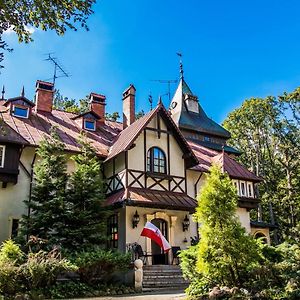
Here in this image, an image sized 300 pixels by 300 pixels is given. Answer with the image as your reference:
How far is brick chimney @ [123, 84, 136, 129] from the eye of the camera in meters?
23.9

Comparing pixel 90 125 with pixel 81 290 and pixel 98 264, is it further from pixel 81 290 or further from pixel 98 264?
pixel 81 290

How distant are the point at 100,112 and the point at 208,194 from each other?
49.3 feet

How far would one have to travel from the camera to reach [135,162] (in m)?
19.3

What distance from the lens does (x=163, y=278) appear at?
15.9 m

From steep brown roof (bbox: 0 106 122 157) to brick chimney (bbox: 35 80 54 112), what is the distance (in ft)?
1.43

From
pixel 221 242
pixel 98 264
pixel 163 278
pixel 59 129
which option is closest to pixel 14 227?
pixel 98 264

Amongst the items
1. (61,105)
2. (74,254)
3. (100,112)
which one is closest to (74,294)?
(74,254)

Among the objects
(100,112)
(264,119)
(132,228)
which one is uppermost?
(264,119)

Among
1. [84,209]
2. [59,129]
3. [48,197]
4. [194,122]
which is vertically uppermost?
[194,122]

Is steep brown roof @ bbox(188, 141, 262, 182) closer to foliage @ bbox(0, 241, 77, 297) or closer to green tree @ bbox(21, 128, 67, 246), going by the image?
green tree @ bbox(21, 128, 67, 246)

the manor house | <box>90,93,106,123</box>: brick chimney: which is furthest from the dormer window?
<box>90,93,106,123</box>: brick chimney

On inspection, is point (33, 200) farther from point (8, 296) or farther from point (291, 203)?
point (291, 203)

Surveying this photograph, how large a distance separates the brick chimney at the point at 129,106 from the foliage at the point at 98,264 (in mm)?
10930

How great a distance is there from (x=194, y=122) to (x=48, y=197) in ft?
55.6
